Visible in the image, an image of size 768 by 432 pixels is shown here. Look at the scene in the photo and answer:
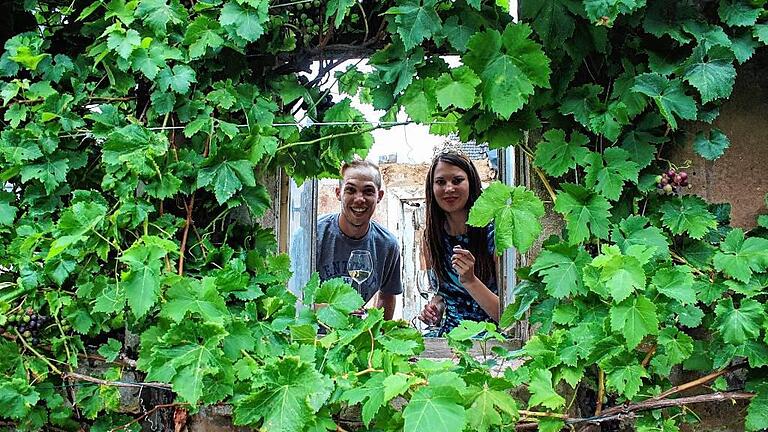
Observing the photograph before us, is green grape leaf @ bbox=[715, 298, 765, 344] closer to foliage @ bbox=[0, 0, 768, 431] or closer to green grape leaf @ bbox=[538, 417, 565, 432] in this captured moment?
foliage @ bbox=[0, 0, 768, 431]

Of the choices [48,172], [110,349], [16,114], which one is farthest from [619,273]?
[16,114]

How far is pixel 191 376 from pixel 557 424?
2.31ft

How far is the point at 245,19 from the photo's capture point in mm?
1452

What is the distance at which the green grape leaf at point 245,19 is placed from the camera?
1.45m

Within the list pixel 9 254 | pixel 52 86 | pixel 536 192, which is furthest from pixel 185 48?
pixel 536 192

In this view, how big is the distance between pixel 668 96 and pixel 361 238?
1645 mm

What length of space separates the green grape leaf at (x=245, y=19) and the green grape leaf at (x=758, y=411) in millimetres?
1259

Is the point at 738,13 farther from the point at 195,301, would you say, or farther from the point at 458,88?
the point at 195,301

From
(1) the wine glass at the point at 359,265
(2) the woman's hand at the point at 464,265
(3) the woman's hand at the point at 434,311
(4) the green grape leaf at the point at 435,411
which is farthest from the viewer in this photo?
(1) the wine glass at the point at 359,265

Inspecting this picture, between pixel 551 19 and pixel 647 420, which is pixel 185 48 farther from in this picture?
pixel 647 420

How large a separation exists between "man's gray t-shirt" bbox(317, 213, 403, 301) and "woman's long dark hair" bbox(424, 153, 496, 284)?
0.82 ft

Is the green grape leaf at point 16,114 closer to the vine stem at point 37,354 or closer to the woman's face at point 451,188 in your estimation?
the vine stem at point 37,354

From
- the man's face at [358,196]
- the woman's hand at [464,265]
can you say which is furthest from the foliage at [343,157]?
the man's face at [358,196]

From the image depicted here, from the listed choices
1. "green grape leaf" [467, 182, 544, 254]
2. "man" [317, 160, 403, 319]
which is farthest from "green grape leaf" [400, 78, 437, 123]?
"man" [317, 160, 403, 319]
